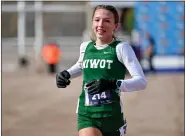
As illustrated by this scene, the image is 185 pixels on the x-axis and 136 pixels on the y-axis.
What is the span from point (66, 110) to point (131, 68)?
291 inches

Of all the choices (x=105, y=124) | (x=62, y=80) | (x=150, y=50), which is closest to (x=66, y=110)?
(x=62, y=80)

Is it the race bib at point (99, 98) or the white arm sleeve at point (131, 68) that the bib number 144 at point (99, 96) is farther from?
the white arm sleeve at point (131, 68)

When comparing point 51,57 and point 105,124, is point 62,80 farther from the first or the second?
point 51,57

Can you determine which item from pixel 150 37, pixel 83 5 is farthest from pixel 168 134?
pixel 83 5

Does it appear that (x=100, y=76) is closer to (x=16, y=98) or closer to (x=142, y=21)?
(x=16, y=98)

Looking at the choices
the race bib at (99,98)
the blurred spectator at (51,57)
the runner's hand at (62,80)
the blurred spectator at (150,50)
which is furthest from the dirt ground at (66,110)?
the blurred spectator at (51,57)

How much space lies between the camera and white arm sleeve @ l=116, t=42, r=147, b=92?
3463 mm

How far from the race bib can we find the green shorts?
0.39 feet

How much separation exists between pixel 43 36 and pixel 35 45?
4.96 feet

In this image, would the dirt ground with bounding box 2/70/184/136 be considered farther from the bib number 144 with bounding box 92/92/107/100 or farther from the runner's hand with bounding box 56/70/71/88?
the bib number 144 with bounding box 92/92/107/100

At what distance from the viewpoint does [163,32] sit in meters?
20.7

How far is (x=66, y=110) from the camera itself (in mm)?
10781

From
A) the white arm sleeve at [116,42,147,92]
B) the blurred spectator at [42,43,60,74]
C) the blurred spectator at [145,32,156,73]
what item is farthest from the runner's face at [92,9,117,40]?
the blurred spectator at [42,43,60,74]

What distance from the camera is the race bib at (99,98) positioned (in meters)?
3.50
